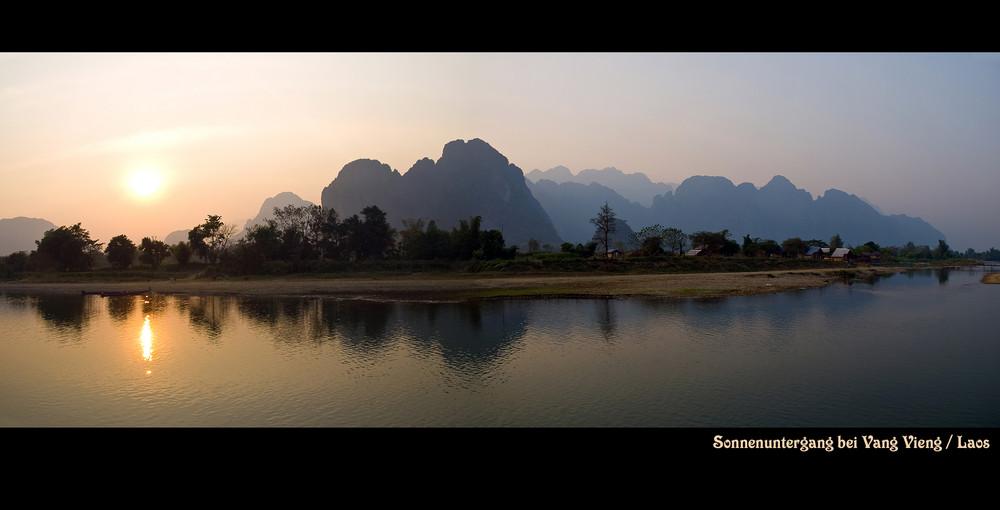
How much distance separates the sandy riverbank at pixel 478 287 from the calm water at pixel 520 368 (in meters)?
7.35

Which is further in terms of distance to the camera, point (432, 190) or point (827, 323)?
point (432, 190)

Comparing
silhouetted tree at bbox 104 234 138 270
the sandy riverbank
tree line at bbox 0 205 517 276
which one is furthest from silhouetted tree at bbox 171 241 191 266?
the sandy riverbank

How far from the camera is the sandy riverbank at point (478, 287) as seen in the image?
121 feet

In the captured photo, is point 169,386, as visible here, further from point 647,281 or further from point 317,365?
point 647,281

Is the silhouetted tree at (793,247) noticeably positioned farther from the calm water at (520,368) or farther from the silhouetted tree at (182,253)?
the silhouetted tree at (182,253)

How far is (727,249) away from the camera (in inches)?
3049

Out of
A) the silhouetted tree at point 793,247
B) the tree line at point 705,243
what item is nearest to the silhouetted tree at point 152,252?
the tree line at point 705,243

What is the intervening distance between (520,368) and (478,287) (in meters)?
28.2

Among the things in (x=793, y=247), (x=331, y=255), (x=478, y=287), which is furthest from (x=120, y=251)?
(x=793, y=247)

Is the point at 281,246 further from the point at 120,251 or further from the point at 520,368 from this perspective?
the point at 520,368

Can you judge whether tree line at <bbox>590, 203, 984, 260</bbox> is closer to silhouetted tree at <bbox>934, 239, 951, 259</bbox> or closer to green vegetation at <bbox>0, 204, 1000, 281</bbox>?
green vegetation at <bbox>0, 204, 1000, 281</bbox>

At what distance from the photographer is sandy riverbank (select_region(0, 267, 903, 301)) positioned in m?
37.0
